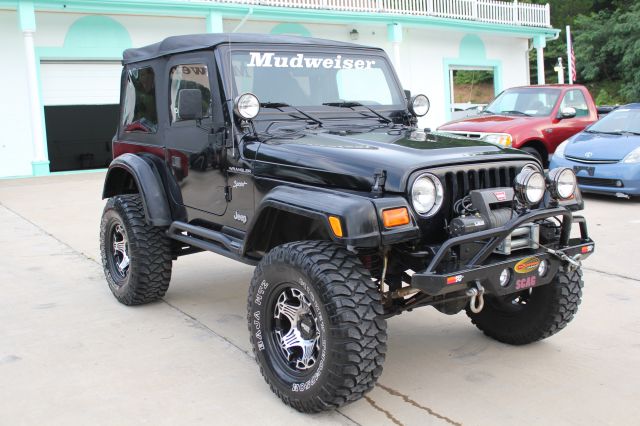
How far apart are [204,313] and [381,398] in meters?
1.97

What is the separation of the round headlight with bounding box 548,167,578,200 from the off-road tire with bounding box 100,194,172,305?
286 cm

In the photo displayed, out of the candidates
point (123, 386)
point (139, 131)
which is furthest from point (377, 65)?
point (123, 386)

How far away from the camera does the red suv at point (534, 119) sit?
404 inches

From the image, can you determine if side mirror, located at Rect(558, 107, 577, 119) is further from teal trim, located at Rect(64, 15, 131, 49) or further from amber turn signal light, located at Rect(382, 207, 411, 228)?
teal trim, located at Rect(64, 15, 131, 49)

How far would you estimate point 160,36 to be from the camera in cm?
1686

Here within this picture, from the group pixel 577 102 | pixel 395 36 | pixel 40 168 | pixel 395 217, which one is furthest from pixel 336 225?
pixel 395 36

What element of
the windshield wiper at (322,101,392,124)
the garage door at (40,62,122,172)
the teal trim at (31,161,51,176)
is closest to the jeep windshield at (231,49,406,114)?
the windshield wiper at (322,101,392,124)

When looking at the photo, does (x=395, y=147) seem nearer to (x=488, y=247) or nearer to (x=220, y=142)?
(x=488, y=247)

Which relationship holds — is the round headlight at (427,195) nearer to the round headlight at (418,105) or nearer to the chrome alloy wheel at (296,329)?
the chrome alloy wheel at (296,329)

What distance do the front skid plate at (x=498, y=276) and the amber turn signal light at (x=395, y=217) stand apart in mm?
259

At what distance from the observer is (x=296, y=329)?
345 cm

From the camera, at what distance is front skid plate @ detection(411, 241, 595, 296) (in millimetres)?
3039

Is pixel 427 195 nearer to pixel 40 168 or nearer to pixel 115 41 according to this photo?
pixel 40 168

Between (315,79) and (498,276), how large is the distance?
198 cm
